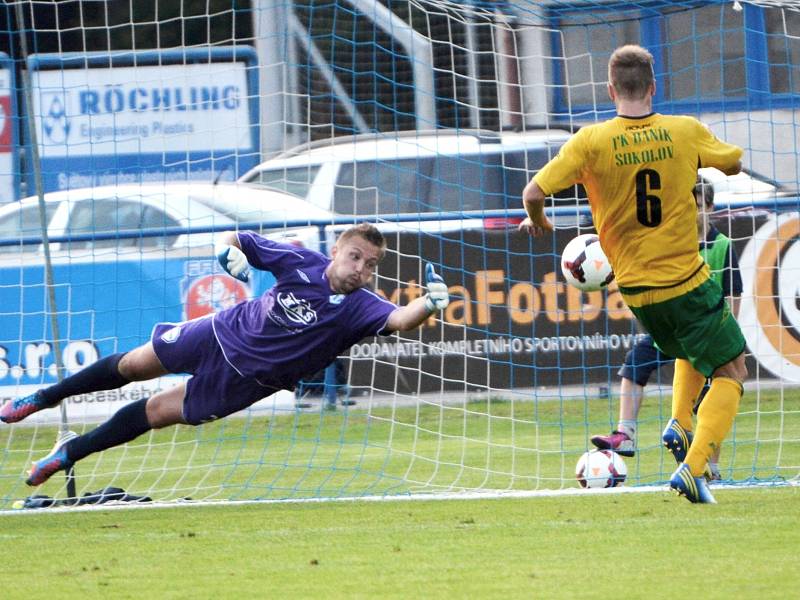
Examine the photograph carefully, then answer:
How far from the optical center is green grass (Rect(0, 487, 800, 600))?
472 cm

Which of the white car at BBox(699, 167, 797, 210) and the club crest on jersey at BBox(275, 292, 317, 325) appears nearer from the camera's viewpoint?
the club crest on jersey at BBox(275, 292, 317, 325)

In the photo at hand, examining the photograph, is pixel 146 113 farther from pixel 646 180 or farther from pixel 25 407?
pixel 646 180

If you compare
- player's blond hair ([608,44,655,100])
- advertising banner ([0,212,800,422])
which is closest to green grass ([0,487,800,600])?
player's blond hair ([608,44,655,100])

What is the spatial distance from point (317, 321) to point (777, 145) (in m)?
4.41

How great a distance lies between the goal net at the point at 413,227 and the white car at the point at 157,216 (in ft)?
0.07

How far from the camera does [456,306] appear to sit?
37.1 feet

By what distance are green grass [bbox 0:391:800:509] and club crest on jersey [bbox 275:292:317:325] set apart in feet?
3.59

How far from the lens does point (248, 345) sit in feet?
23.2

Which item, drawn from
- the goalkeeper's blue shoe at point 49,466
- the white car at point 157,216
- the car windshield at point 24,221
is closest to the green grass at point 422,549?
the goalkeeper's blue shoe at point 49,466

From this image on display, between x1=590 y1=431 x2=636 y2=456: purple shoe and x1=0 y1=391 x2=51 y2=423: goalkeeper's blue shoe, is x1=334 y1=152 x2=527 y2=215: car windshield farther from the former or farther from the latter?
x1=0 y1=391 x2=51 y2=423: goalkeeper's blue shoe

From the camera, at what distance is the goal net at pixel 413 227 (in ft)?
31.4

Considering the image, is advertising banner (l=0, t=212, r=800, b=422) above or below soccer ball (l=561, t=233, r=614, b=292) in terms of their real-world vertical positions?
below

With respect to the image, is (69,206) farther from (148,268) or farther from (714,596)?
(714,596)

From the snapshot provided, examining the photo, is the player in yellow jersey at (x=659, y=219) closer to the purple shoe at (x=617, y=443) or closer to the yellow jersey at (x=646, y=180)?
the yellow jersey at (x=646, y=180)
